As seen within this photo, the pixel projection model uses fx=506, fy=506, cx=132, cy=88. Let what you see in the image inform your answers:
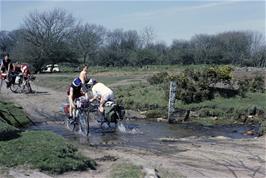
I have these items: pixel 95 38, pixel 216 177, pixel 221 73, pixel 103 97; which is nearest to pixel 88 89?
pixel 103 97

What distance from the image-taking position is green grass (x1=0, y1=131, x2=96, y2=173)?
34.1 feet

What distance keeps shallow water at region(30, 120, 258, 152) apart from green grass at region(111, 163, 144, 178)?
131 inches

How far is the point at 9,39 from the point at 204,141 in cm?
8164

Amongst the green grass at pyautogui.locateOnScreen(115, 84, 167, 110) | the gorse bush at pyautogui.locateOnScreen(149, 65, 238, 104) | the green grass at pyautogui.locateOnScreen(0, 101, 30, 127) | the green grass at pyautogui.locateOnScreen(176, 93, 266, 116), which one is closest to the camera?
the green grass at pyautogui.locateOnScreen(0, 101, 30, 127)

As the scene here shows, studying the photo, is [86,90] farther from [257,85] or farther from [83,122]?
[257,85]

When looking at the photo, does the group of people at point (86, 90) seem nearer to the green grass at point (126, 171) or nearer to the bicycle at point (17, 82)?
the green grass at point (126, 171)

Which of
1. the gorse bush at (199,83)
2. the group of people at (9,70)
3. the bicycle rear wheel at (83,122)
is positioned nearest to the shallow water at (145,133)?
the bicycle rear wheel at (83,122)

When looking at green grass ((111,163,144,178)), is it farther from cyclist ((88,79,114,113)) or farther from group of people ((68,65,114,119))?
cyclist ((88,79,114,113))

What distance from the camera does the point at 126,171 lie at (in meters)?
10.4

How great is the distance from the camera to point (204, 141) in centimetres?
1623

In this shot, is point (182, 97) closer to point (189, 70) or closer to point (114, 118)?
point (189, 70)

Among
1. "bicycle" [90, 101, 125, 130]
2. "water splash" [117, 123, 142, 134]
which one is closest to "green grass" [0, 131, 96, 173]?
"bicycle" [90, 101, 125, 130]

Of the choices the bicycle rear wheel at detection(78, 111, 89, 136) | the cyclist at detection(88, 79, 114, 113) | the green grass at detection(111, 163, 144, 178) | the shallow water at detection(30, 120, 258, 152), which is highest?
the cyclist at detection(88, 79, 114, 113)

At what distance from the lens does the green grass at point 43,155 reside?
410 inches
